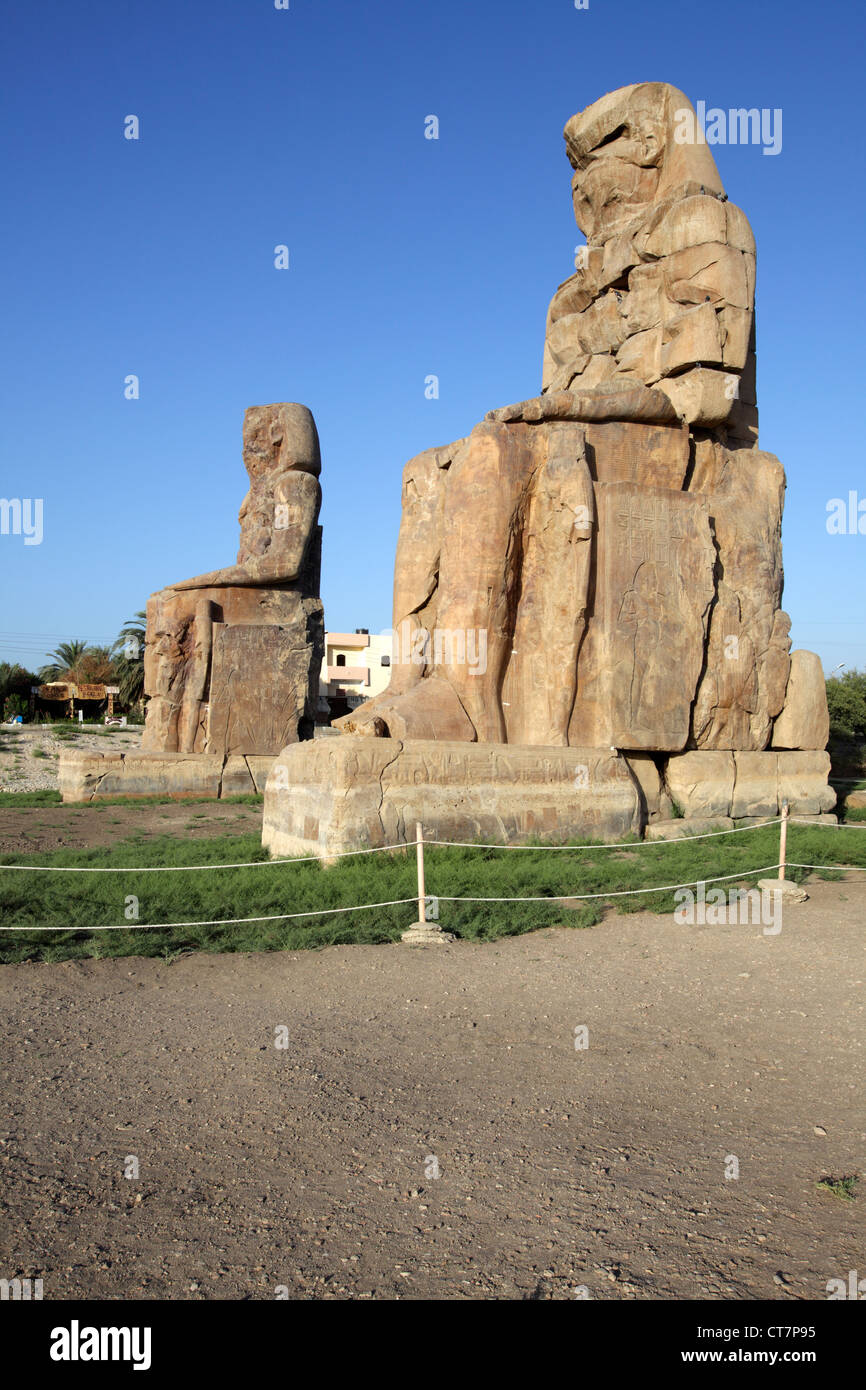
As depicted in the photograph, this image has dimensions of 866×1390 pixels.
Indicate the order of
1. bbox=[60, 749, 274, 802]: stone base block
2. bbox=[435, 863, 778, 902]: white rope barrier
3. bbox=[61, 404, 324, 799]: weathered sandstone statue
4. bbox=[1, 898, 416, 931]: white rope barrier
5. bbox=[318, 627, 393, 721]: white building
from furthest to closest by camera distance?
bbox=[318, 627, 393, 721]: white building < bbox=[61, 404, 324, 799]: weathered sandstone statue < bbox=[60, 749, 274, 802]: stone base block < bbox=[435, 863, 778, 902]: white rope barrier < bbox=[1, 898, 416, 931]: white rope barrier

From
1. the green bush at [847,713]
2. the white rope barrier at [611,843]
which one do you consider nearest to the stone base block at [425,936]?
the white rope barrier at [611,843]

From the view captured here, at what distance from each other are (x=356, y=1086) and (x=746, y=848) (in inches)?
181

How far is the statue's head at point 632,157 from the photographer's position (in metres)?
8.49

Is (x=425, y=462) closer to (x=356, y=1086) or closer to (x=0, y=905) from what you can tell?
(x=0, y=905)

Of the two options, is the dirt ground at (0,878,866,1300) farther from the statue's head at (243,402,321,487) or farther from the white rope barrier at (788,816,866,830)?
the statue's head at (243,402,321,487)

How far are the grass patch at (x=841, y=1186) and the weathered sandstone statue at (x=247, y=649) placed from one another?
→ 939 cm

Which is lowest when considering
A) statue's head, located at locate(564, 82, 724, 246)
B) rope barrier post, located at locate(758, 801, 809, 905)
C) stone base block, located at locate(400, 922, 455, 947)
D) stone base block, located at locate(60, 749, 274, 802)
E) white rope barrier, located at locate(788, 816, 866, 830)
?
stone base block, located at locate(400, 922, 455, 947)

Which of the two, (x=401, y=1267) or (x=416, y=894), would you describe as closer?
(x=401, y=1267)

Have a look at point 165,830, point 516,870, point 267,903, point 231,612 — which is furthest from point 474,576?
point 231,612

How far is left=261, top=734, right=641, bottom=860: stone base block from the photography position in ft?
19.7

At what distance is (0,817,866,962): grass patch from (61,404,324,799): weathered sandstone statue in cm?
431

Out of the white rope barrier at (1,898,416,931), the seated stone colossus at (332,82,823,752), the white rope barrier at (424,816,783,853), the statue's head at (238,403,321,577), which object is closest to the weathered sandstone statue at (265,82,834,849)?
the seated stone colossus at (332,82,823,752)

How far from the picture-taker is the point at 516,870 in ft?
18.9

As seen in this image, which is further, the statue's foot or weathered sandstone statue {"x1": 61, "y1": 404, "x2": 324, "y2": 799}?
weathered sandstone statue {"x1": 61, "y1": 404, "x2": 324, "y2": 799}
